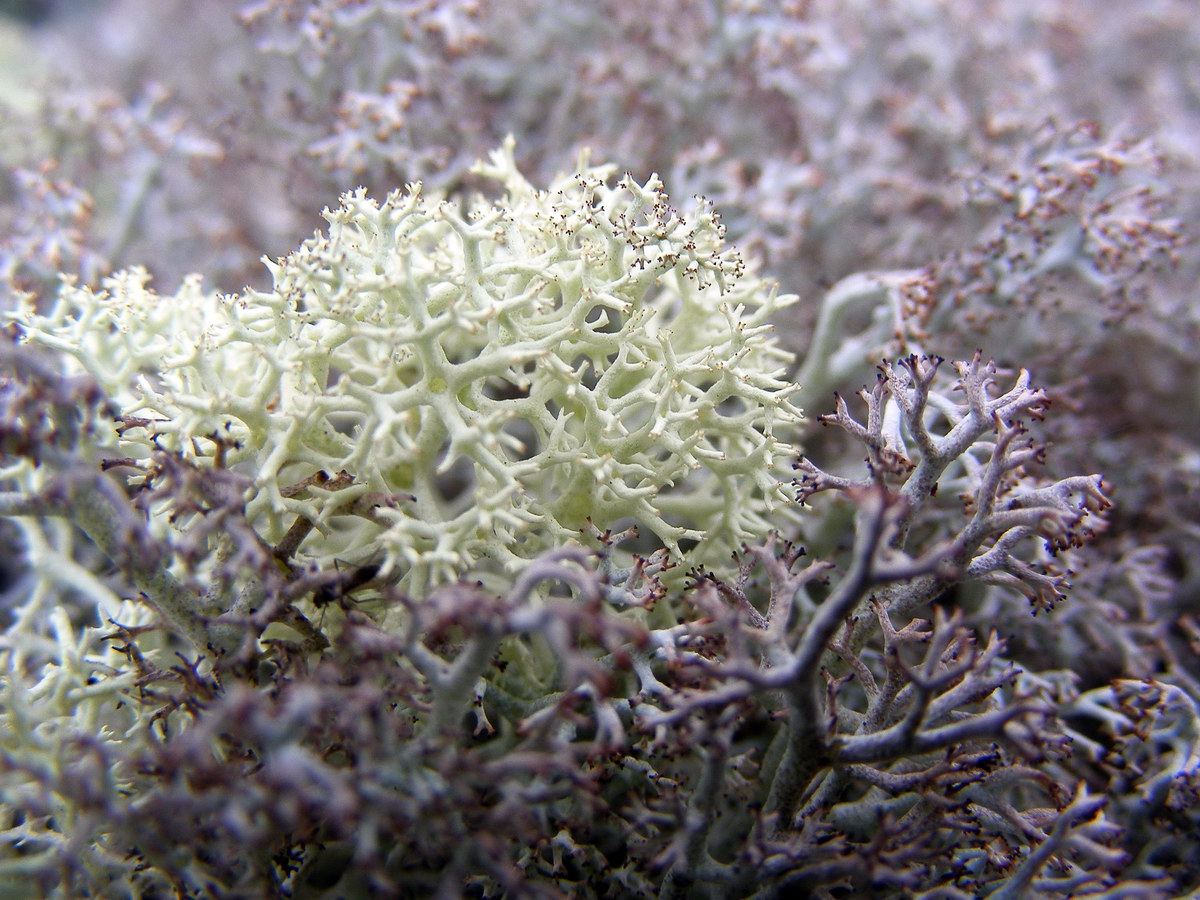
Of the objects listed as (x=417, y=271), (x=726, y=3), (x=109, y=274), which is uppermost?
(x=726, y=3)

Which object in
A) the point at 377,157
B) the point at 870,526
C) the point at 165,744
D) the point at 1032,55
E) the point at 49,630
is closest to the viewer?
the point at 870,526

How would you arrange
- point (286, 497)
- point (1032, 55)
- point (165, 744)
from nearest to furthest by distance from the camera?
point (165, 744)
point (286, 497)
point (1032, 55)

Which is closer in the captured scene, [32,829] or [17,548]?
[32,829]

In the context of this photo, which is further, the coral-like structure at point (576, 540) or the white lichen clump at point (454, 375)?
the white lichen clump at point (454, 375)

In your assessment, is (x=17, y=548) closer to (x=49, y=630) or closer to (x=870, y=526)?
(x=49, y=630)

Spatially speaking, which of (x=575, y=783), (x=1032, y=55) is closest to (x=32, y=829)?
(x=575, y=783)

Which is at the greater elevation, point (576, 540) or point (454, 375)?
point (454, 375)

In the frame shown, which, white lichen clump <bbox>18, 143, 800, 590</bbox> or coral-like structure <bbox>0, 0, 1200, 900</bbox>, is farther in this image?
white lichen clump <bbox>18, 143, 800, 590</bbox>

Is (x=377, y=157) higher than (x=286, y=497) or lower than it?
higher
